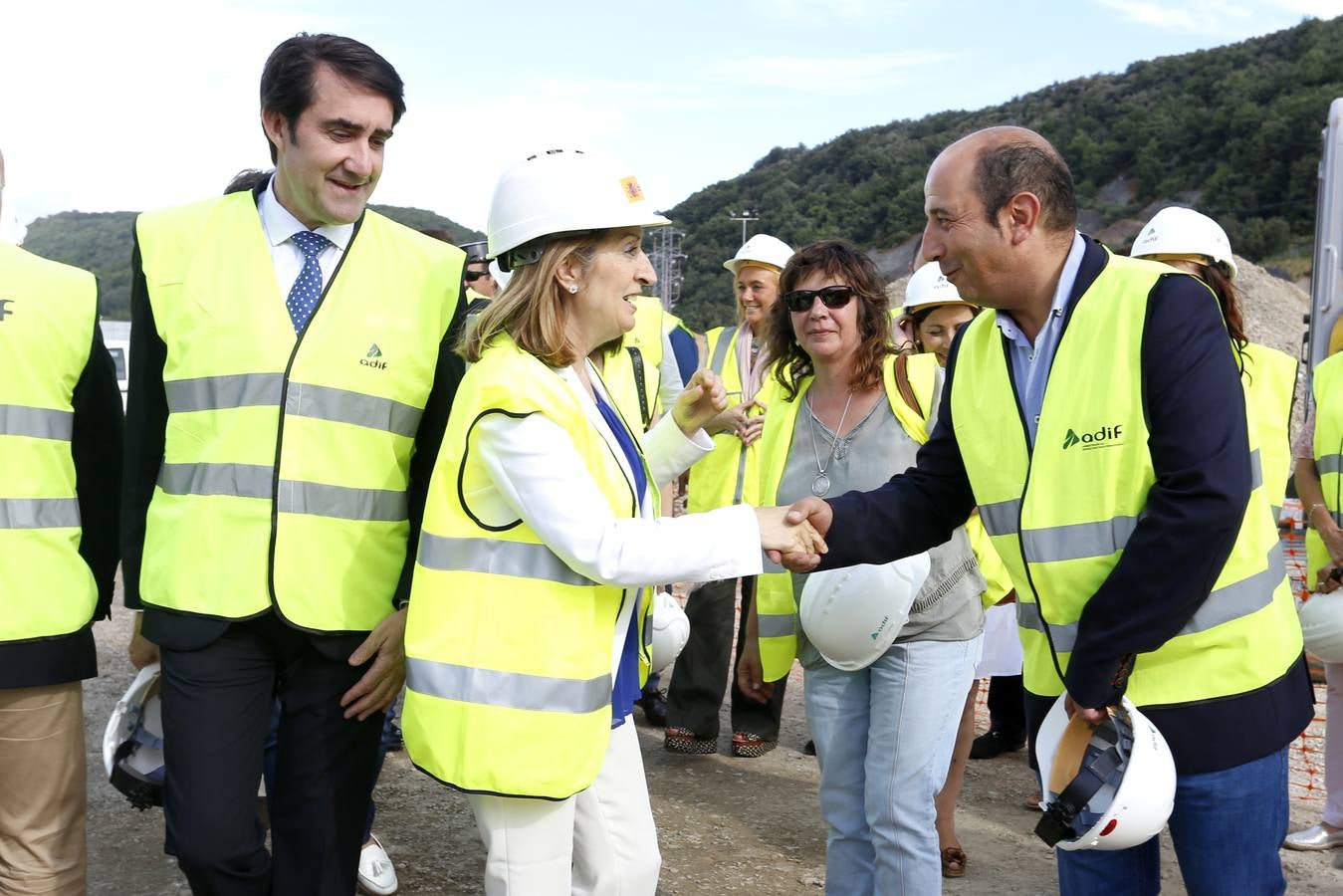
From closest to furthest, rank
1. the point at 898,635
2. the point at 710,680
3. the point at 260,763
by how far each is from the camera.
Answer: the point at 260,763, the point at 898,635, the point at 710,680

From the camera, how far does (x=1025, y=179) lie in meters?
2.60

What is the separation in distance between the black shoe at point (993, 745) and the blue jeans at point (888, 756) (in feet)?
8.51

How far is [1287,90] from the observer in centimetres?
6041

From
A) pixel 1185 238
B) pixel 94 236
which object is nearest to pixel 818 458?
pixel 1185 238

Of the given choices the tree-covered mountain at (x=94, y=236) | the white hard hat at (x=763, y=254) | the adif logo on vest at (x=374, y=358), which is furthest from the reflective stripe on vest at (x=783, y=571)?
the tree-covered mountain at (x=94, y=236)

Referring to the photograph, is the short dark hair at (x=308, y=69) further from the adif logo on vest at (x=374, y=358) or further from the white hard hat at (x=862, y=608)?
the white hard hat at (x=862, y=608)

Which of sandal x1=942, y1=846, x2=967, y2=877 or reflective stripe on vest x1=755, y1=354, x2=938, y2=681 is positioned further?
sandal x1=942, y1=846, x2=967, y2=877

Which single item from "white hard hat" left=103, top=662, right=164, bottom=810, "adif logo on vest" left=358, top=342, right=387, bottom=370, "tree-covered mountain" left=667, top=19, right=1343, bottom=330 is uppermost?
"tree-covered mountain" left=667, top=19, right=1343, bottom=330

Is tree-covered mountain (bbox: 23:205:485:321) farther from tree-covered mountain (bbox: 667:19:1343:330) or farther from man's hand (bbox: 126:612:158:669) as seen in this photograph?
man's hand (bbox: 126:612:158:669)

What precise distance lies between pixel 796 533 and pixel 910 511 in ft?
1.50

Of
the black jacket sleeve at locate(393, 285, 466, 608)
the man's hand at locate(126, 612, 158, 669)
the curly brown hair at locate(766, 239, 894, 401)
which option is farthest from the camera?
the curly brown hair at locate(766, 239, 894, 401)

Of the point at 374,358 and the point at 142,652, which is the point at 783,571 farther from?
the point at 142,652

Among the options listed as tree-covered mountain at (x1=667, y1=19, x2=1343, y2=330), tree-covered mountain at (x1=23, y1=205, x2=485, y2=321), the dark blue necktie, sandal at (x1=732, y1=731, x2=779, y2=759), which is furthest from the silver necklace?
tree-covered mountain at (x1=23, y1=205, x2=485, y2=321)

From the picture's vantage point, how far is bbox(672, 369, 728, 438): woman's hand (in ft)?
10.4
